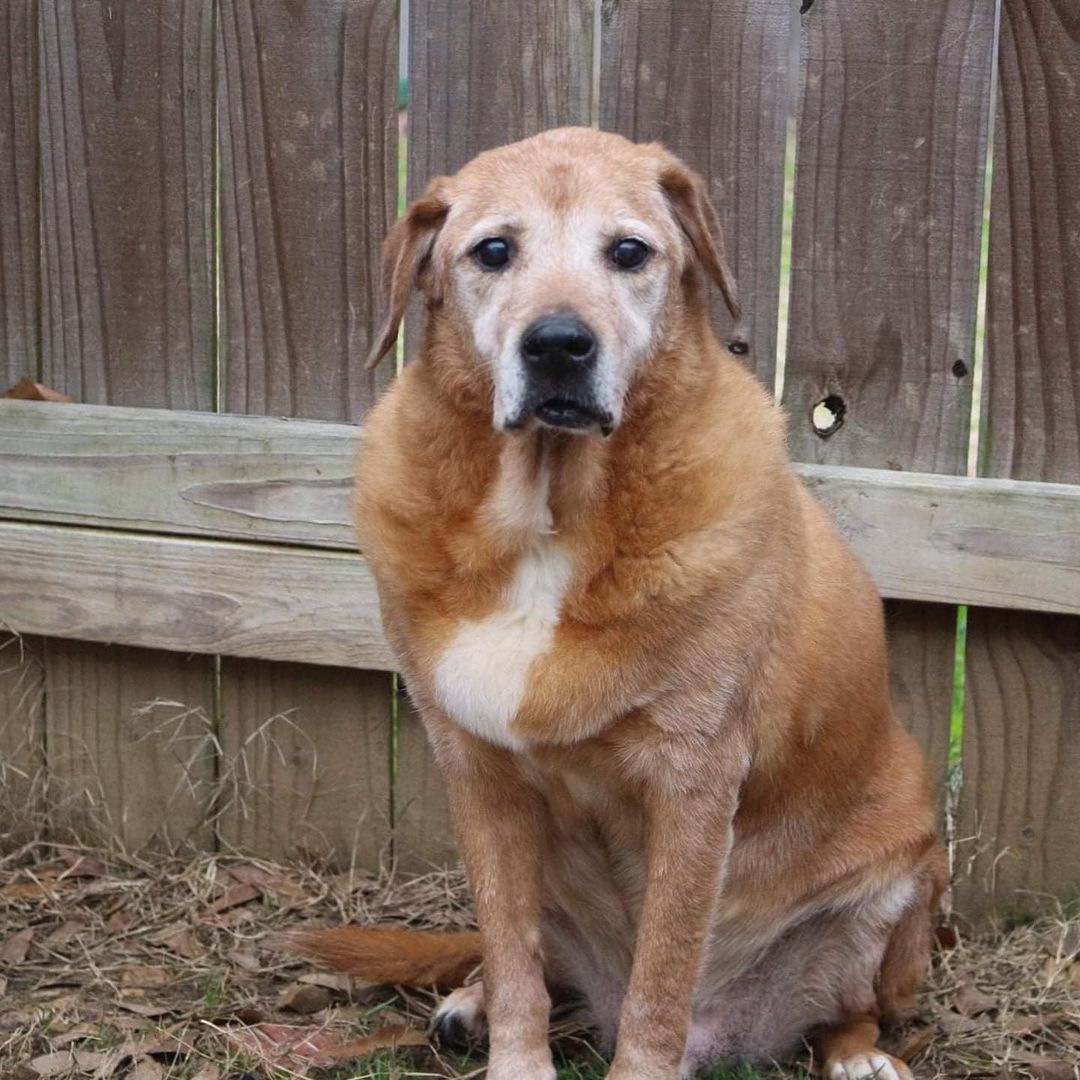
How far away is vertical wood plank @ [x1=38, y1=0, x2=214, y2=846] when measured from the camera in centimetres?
374

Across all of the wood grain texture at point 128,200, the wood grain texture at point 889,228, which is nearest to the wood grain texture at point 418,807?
the wood grain texture at point 128,200

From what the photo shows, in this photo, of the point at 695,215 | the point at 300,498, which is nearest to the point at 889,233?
the point at 695,215

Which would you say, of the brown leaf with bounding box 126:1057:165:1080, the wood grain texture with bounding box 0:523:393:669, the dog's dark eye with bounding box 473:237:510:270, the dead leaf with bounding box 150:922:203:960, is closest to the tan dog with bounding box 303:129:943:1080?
the dog's dark eye with bounding box 473:237:510:270

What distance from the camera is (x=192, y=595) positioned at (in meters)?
3.84

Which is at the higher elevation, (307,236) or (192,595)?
(307,236)

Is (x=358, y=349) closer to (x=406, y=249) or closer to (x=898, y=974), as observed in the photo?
(x=406, y=249)

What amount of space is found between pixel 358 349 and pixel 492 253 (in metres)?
0.95

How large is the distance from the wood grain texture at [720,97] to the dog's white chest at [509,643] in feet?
3.46

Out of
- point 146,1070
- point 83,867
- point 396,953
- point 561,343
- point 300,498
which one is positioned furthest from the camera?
point 83,867

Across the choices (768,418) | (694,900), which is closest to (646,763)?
(694,900)

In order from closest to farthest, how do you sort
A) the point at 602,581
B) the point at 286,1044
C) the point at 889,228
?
the point at 602,581 < the point at 286,1044 < the point at 889,228

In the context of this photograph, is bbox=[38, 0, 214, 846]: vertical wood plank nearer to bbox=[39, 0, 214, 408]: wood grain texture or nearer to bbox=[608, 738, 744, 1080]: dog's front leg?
bbox=[39, 0, 214, 408]: wood grain texture

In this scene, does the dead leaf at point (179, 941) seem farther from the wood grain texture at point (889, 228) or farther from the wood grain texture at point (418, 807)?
the wood grain texture at point (889, 228)

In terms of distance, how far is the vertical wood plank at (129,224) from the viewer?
374 centimetres
